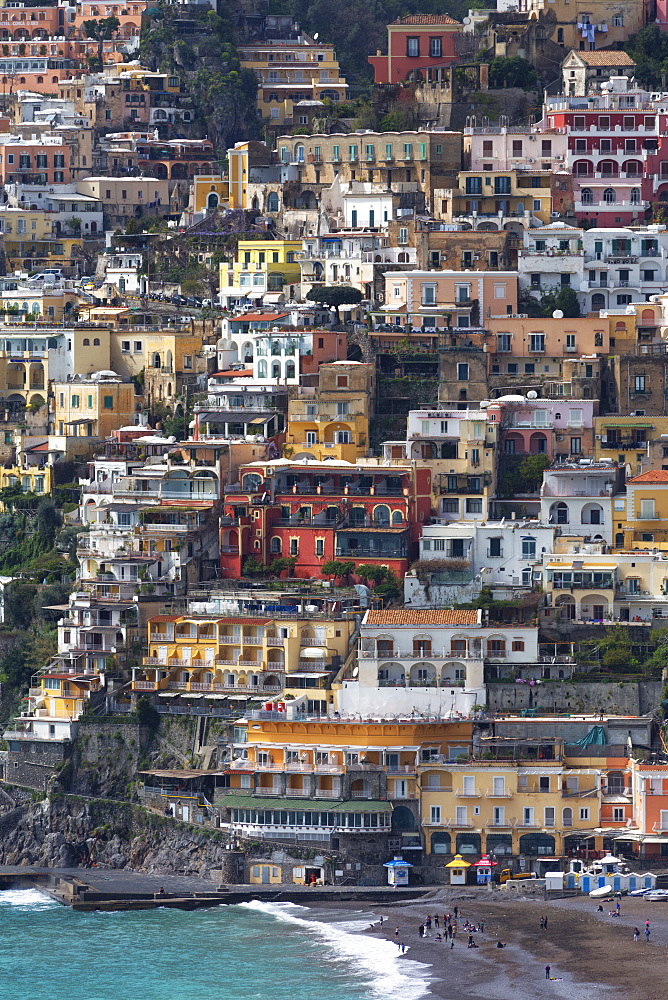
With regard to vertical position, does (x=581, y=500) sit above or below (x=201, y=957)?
above

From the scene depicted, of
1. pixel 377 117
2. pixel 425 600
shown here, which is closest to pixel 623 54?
pixel 377 117

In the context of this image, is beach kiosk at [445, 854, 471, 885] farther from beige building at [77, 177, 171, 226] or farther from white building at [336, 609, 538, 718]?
beige building at [77, 177, 171, 226]

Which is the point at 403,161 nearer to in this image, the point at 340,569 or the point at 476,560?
the point at 476,560

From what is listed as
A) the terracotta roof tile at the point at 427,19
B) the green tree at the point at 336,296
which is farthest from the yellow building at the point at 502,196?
the terracotta roof tile at the point at 427,19

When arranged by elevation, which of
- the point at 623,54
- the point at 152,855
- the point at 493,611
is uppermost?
the point at 623,54

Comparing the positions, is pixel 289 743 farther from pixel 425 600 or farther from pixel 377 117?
pixel 377 117

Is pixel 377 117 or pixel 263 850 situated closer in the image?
pixel 263 850

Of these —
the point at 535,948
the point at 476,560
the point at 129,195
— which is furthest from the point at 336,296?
the point at 535,948

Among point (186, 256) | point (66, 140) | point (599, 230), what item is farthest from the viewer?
point (66, 140)
